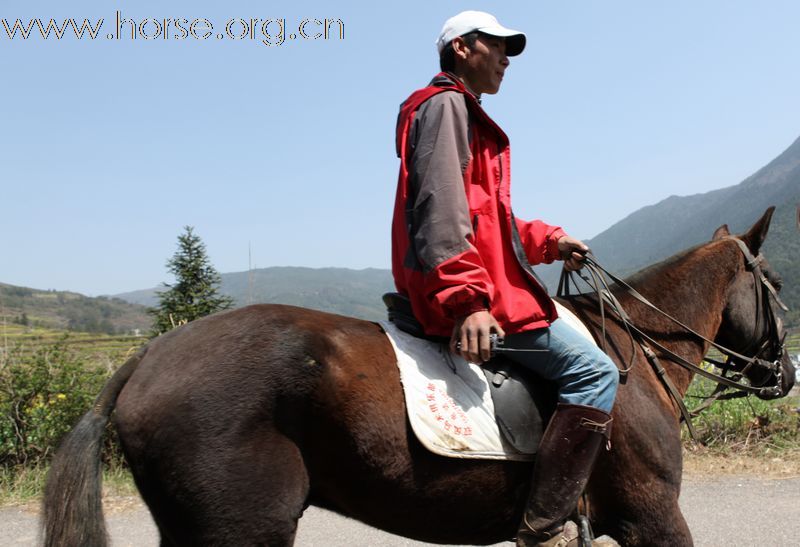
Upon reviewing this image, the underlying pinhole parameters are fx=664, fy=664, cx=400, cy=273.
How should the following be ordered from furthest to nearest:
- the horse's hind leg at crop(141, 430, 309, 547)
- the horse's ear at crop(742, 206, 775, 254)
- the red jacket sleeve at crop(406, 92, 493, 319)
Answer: the horse's ear at crop(742, 206, 775, 254) → the red jacket sleeve at crop(406, 92, 493, 319) → the horse's hind leg at crop(141, 430, 309, 547)

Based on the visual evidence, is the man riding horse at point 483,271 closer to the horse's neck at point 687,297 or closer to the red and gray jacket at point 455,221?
the red and gray jacket at point 455,221

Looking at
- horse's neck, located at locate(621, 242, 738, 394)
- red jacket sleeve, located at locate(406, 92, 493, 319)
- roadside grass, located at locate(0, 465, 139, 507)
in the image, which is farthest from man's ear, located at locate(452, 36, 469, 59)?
roadside grass, located at locate(0, 465, 139, 507)

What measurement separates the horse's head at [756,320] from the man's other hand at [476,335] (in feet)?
6.55

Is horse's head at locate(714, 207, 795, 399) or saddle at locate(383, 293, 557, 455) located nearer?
saddle at locate(383, 293, 557, 455)

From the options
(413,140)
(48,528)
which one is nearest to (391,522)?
(48,528)

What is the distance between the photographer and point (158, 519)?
7.88 feet

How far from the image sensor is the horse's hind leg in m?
2.30

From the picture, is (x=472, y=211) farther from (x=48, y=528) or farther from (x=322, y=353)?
(x=48, y=528)

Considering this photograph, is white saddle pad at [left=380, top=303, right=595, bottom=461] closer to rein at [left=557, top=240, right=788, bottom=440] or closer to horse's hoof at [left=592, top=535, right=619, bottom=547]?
horse's hoof at [left=592, top=535, right=619, bottom=547]

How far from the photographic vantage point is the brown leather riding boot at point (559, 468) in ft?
8.85

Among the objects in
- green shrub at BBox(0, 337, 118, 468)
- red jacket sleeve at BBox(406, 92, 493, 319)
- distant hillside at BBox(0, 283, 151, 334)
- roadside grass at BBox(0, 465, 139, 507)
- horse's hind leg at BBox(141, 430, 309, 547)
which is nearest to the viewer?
horse's hind leg at BBox(141, 430, 309, 547)

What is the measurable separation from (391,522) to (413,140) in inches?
60.2

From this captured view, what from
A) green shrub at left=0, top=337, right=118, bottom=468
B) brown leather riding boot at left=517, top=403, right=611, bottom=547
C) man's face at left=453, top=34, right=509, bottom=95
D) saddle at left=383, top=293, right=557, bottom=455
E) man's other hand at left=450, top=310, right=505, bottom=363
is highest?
man's face at left=453, top=34, right=509, bottom=95

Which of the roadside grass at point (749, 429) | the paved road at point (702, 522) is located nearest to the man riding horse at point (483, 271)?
the paved road at point (702, 522)
